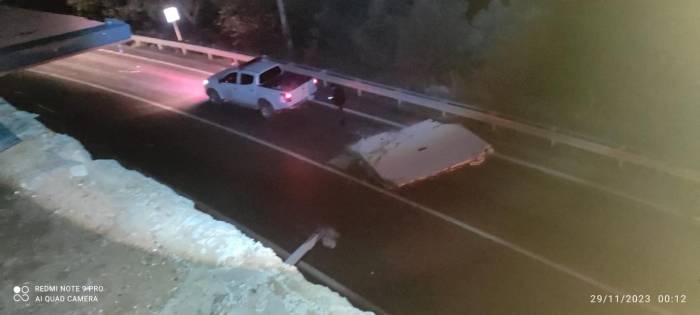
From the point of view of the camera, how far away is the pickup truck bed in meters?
15.7

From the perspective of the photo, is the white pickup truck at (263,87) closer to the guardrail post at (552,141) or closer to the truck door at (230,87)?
the truck door at (230,87)

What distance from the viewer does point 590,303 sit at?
331 inches

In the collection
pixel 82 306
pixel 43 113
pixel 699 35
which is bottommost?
pixel 43 113

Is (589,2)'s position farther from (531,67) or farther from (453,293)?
(453,293)

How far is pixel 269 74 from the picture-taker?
16.4 meters

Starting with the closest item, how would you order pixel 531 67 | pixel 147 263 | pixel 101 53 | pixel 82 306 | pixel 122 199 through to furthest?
pixel 82 306 < pixel 147 263 < pixel 122 199 < pixel 531 67 < pixel 101 53

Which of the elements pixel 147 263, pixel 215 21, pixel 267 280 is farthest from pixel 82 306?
pixel 215 21

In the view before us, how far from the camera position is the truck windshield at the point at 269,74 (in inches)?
639

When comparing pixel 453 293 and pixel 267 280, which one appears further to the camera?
pixel 453 293

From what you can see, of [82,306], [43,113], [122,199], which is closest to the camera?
[82,306]

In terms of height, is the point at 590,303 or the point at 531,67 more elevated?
the point at 531,67

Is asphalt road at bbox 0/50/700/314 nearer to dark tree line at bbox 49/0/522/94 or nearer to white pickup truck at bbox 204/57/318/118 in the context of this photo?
white pickup truck at bbox 204/57/318/118

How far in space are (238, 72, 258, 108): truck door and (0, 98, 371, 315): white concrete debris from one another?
7.10m

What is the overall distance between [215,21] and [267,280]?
24888mm
